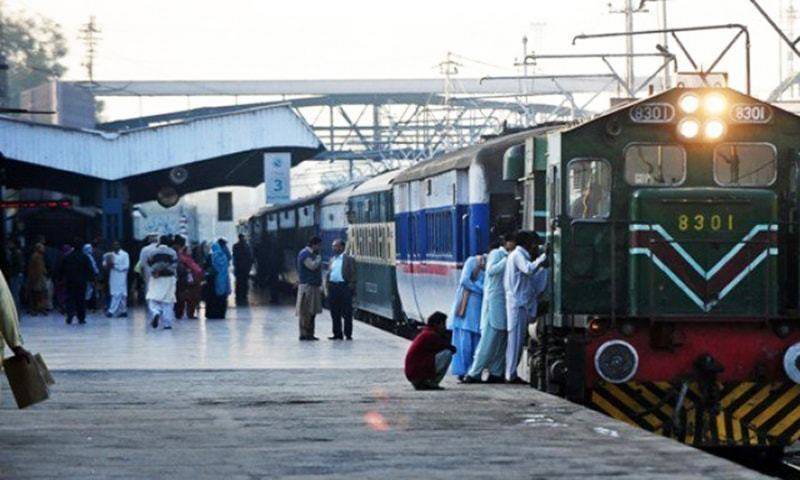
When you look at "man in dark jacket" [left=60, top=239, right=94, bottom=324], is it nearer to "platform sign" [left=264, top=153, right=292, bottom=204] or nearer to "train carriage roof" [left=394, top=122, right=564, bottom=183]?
"train carriage roof" [left=394, top=122, right=564, bottom=183]

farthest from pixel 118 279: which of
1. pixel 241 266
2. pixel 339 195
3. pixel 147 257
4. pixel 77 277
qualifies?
pixel 241 266

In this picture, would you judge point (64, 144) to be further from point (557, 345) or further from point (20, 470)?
point (20, 470)

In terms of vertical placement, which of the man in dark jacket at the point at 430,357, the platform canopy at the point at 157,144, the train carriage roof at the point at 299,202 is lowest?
the man in dark jacket at the point at 430,357

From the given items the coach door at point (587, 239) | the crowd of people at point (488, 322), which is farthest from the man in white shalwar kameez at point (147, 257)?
the coach door at point (587, 239)

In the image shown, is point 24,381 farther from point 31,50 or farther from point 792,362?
point 31,50

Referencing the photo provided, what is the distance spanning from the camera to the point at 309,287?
29.7m

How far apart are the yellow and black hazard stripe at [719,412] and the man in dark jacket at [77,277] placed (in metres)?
21.1

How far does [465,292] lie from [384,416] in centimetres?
499

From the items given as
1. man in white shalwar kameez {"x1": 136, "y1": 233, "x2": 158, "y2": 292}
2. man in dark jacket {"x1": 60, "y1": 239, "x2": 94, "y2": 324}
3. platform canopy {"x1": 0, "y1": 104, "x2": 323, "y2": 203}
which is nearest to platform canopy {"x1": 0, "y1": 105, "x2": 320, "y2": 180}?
platform canopy {"x1": 0, "y1": 104, "x2": 323, "y2": 203}

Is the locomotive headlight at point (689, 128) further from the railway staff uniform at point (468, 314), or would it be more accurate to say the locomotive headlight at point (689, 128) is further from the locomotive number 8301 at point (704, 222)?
the railway staff uniform at point (468, 314)

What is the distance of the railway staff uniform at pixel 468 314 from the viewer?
66.2ft

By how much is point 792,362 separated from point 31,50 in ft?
361

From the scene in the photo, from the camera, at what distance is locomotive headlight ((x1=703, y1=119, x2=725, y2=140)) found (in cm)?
1602

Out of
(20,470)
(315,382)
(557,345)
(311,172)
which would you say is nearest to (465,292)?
(315,382)
